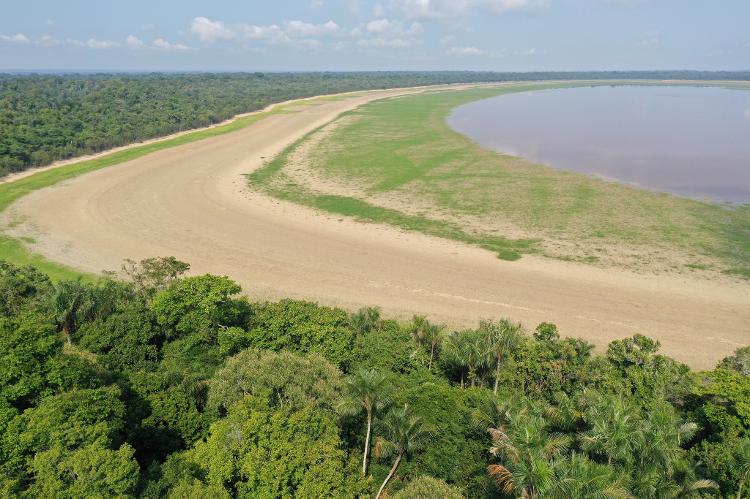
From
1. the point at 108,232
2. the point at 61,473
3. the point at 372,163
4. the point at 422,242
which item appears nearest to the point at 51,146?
the point at 108,232

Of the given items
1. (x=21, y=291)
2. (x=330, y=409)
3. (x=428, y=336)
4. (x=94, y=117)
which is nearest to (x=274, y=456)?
(x=330, y=409)

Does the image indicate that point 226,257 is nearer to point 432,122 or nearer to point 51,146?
point 51,146

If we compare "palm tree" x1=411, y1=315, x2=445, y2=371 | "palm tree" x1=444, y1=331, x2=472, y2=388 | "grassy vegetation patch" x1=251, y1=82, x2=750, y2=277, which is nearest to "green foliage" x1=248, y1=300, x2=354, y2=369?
"palm tree" x1=411, y1=315, x2=445, y2=371

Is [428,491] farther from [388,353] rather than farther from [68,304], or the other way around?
[68,304]

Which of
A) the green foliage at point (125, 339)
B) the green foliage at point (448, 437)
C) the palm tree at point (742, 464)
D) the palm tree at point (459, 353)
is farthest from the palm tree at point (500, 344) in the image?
the green foliage at point (125, 339)

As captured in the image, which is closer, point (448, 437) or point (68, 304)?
point (448, 437)

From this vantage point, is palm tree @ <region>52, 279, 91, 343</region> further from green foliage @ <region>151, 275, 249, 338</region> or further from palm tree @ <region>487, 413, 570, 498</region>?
palm tree @ <region>487, 413, 570, 498</region>

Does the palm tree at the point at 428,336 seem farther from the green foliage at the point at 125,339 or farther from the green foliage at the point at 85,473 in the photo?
the green foliage at the point at 85,473
